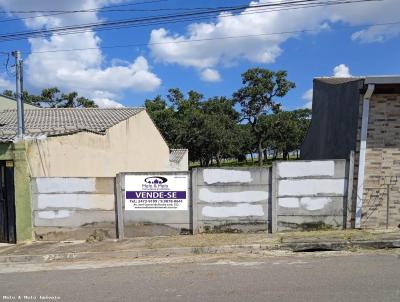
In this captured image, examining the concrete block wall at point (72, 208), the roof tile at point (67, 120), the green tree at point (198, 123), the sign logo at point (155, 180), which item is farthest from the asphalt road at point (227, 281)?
the green tree at point (198, 123)

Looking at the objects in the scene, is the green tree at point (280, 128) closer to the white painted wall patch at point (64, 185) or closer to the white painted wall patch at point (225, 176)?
the white painted wall patch at point (225, 176)

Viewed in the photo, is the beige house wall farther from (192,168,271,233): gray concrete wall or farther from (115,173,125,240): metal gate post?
(192,168,271,233): gray concrete wall

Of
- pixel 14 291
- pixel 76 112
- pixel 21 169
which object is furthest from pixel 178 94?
pixel 14 291

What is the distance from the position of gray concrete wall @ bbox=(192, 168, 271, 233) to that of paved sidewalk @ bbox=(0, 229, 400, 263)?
380 millimetres

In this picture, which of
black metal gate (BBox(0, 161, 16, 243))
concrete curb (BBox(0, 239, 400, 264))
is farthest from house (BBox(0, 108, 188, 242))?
concrete curb (BBox(0, 239, 400, 264))

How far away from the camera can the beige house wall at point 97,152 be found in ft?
39.8

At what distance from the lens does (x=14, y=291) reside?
6.77 metres

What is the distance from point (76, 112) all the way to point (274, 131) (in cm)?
3399

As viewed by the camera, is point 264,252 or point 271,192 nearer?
point 264,252

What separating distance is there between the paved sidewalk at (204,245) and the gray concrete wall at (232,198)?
380 millimetres

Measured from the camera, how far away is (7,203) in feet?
37.6

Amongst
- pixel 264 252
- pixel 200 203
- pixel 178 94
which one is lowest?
pixel 264 252

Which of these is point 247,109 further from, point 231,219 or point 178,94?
point 231,219

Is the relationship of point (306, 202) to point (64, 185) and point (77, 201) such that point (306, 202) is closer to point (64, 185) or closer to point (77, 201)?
point (77, 201)
